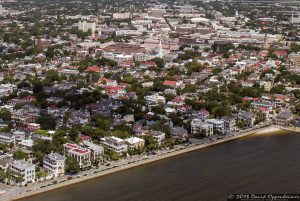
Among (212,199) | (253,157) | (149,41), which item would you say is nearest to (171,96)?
(253,157)

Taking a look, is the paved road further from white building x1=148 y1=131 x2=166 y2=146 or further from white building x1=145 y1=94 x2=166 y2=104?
white building x1=145 y1=94 x2=166 y2=104

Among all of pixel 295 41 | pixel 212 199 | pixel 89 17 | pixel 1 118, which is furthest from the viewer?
pixel 89 17

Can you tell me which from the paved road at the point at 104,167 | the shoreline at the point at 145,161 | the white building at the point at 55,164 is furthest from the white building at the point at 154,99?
the white building at the point at 55,164

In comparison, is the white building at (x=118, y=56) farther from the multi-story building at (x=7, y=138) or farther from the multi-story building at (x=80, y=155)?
the multi-story building at (x=80, y=155)

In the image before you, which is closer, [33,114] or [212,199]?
[212,199]

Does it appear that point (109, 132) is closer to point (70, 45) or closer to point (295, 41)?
point (70, 45)

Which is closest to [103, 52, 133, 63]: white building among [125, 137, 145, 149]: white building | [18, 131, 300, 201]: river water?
[125, 137, 145, 149]: white building

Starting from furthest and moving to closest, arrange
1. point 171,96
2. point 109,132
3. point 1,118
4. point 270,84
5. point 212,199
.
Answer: point 270,84, point 171,96, point 1,118, point 109,132, point 212,199
